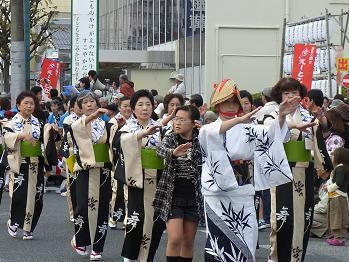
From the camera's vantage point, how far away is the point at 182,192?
24.1 feet

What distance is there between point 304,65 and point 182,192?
926 centimetres

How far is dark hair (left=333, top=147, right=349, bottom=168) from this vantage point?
10.4 meters

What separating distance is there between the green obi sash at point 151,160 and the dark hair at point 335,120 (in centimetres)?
371

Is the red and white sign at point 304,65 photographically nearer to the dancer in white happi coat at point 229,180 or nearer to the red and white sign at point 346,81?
the red and white sign at point 346,81

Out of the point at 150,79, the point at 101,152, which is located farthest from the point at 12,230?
the point at 150,79

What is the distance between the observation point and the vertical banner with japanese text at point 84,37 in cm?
2052

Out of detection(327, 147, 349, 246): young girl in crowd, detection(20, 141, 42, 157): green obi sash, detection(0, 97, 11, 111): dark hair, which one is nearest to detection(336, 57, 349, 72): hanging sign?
detection(0, 97, 11, 111): dark hair

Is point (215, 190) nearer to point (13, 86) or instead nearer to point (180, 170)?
point (180, 170)

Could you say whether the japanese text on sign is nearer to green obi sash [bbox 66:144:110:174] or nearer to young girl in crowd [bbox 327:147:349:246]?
young girl in crowd [bbox 327:147:349:246]

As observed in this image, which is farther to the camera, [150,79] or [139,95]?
[150,79]

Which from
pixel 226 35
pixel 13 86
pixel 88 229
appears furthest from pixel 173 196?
pixel 226 35

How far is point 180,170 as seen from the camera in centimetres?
734

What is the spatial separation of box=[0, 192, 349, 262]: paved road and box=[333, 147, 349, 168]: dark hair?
1.01 meters

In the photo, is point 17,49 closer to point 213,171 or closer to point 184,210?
point 184,210
